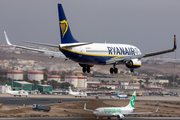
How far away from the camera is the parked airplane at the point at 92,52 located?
5334cm

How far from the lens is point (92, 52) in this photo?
56.8 meters

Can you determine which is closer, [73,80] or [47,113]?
[47,113]

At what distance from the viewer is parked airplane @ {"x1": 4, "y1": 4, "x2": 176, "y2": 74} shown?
53344mm

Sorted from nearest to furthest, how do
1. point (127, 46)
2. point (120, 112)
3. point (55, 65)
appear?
point (127, 46) < point (120, 112) < point (55, 65)

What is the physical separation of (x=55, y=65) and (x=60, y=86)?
85.0 m

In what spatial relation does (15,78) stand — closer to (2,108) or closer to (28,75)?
(28,75)

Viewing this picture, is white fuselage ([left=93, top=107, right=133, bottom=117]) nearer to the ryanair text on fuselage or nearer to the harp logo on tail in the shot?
the ryanair text on fuselage

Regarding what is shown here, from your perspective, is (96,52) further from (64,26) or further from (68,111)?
(68,111)

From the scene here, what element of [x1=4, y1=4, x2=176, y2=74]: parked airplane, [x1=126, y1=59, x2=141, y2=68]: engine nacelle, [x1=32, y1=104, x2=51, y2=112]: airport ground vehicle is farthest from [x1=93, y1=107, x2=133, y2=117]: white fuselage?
[x1=126, y1=59, x2=141, y2=68]: engine nacelle

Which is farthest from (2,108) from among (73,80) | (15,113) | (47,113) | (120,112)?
(73,80)

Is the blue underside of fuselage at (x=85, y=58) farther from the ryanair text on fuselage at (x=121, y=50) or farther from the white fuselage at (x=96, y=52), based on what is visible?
the ryanair text on fuselage at (x=121, y=50)

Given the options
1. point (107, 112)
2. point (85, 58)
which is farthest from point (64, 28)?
point (107, 112)

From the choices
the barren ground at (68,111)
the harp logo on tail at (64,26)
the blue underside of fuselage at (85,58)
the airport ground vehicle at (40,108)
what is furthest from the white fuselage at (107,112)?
the harp logo on tail at (64,26)

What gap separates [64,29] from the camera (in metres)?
53.3
